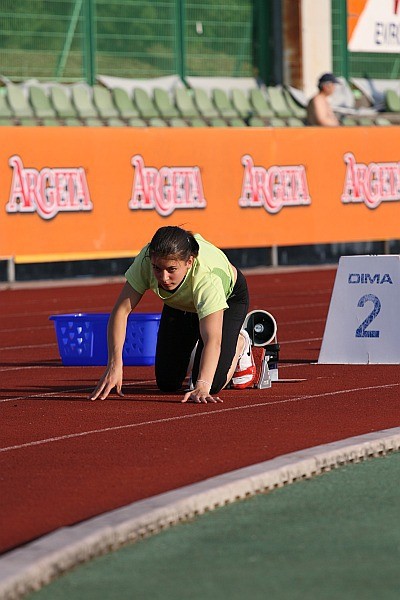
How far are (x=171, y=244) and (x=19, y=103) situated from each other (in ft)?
54.8

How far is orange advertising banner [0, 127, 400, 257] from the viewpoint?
19.9m

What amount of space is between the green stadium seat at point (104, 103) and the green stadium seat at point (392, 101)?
661cm

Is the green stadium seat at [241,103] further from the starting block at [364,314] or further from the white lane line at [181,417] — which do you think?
the white lane line at [181,417]

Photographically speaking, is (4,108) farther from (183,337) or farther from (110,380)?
(110,380)

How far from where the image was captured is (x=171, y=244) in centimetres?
796

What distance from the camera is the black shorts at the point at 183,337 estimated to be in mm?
8945

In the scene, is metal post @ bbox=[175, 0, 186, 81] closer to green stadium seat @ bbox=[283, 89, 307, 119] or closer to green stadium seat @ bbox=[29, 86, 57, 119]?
green stadium seat @ bbox=[283, 89, 307, 119]

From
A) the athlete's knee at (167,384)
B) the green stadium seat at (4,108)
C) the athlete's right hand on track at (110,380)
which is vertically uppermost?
the green stadium seat at (4,108)

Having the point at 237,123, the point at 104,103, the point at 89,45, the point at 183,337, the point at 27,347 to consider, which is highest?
the point at 89,45

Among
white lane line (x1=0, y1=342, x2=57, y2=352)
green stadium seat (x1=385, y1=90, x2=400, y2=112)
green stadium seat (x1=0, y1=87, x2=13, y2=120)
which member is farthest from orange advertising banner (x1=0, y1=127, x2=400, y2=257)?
white lane line (x1=0, y1=342, x2=57, y2=352)

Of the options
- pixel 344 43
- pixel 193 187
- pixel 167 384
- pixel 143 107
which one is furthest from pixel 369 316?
pixel 344 43

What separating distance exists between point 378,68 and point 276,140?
1117cm

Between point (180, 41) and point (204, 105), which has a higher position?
point (180, 41)

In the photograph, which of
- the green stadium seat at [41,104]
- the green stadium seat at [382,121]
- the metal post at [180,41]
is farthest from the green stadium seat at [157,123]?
the metal post at [180,41]
